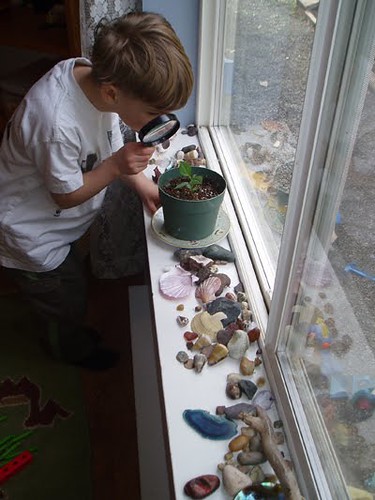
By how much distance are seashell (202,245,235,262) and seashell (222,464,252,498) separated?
41cm

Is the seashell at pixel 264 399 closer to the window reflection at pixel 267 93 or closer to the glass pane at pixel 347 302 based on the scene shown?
the glass pane at pixel 347 302

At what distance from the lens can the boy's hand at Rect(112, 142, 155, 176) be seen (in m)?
0.99

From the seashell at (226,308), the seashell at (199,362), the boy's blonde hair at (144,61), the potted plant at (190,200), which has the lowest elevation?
the seashell at (199,362)

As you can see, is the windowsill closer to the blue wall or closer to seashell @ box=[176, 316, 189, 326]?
seashell @ box=[176, 316, 189, 326]

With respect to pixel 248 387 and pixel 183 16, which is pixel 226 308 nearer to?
pixel 248 387

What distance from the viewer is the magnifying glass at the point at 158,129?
35.7 inches

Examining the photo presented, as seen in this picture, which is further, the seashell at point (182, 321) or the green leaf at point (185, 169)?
the green leaf at point (185, 169)

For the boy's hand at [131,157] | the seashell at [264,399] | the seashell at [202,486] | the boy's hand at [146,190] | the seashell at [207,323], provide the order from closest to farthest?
the seashell at [202,486] < the seashell at [264,399] < the seashell at [207,323] < the boy's hand at [131,157] < the boy's hand at [146,190]

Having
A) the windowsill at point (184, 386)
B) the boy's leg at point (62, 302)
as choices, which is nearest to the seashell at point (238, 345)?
the windowsill at point (184, 386)

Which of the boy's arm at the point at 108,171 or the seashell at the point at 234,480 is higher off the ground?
the boy's arm at the point at 108,171

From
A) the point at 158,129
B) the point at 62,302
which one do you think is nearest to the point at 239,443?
the point at 158,129

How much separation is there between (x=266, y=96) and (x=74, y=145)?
1.24ft

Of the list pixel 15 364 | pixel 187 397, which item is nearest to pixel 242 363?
pixel 187 397

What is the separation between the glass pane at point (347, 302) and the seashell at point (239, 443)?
9 centimetres
